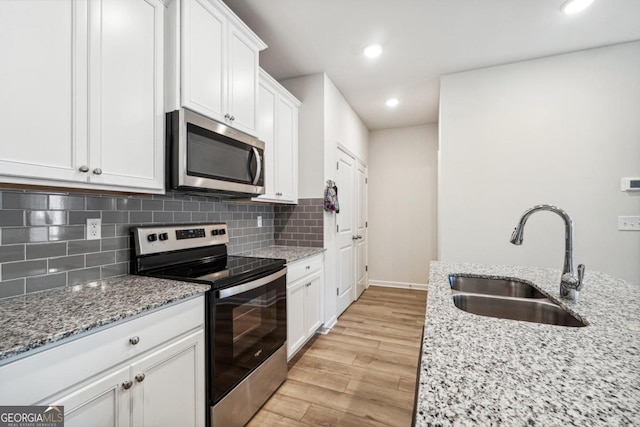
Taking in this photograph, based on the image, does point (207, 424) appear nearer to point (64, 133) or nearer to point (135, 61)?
point (64, 133)

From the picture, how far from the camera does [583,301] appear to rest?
110 cm

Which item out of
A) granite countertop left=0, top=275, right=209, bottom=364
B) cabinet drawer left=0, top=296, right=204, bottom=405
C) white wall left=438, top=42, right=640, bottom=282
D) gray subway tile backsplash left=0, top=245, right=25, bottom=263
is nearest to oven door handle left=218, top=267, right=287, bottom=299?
granite countertop left=0, top=275, right=209, bottom=364

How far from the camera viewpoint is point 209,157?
1.72m

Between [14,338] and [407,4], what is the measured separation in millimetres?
2639

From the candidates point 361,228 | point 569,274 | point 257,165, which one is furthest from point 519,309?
point 361,228

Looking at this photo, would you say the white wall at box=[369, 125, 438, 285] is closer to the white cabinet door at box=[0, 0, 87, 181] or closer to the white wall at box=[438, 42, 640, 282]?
the white wall at box=[438, 42, 640, 282]

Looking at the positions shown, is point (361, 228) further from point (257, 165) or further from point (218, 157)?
point (218, 157)

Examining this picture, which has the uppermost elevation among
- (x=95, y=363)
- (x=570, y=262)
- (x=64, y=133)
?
(x=64, y=133)

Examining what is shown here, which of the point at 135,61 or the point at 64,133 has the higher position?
the point at 135,61

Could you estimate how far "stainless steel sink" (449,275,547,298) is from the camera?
149 centimetres

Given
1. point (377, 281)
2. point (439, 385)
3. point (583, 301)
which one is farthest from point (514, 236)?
point (377, 281)

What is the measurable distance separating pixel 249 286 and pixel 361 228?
9.80 ft

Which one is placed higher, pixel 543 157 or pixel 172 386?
pixel 543 157

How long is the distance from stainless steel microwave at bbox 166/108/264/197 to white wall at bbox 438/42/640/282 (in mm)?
2009
